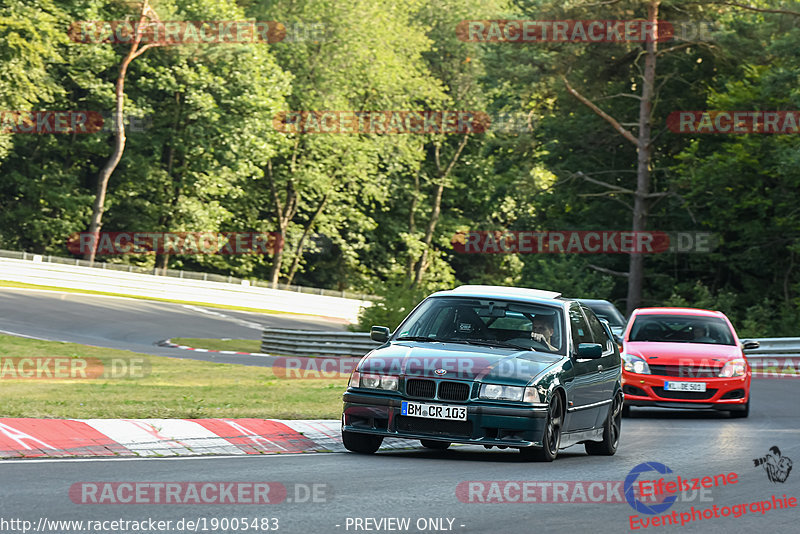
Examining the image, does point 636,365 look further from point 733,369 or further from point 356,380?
point 356,380

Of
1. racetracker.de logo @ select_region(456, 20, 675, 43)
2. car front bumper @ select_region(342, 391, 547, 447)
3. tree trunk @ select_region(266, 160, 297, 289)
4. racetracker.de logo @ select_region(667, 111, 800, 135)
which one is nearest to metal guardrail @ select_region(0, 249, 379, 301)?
tree trunk @ select_region(266, 160, 297, 289)

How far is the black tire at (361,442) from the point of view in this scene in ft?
37.5

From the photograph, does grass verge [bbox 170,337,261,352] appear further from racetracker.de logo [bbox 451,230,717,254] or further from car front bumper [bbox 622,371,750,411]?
racetracker.de logo [bbox 451,230,717,254]

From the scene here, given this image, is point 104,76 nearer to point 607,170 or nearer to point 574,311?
point 607,170

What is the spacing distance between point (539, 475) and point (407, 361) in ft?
5.21

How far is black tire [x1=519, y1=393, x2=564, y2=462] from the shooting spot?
1112 centimetres

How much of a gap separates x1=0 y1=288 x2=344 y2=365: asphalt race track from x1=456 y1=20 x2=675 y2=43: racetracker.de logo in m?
13.4

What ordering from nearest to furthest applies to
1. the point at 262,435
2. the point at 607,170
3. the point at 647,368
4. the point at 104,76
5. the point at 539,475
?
the point at 539,475 → the point at 262,435 → the point at 647,368 → the point at 607,170 → the point at 104,76

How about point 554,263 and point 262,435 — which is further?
point 554,263

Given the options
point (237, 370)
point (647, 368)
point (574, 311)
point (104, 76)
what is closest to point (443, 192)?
point (104, 76)

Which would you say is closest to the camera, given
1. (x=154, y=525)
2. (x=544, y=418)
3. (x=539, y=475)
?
(x=154, y=525)

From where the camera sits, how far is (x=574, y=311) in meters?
13.0

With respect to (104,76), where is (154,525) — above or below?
below

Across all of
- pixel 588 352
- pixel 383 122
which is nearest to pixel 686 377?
pixel 588 352
